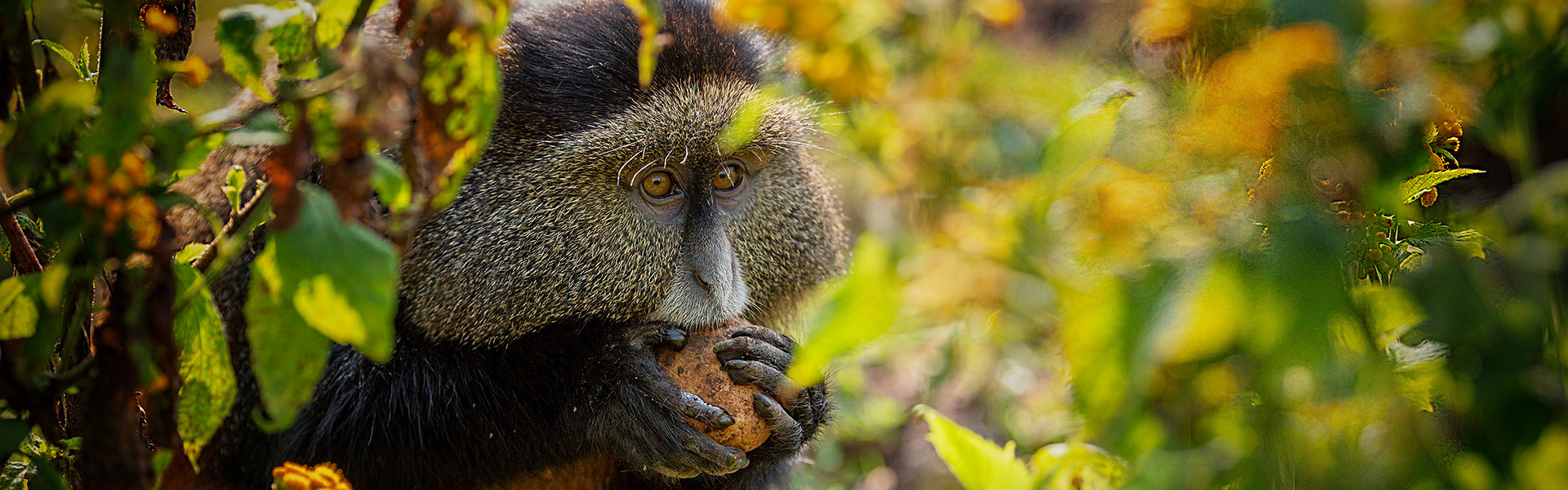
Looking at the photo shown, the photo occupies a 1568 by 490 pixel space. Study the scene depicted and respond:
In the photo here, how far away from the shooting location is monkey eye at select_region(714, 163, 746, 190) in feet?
8.43

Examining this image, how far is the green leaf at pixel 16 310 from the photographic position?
3.71 ft

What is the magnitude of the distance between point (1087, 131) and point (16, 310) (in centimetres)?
136

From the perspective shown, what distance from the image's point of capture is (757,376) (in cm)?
220

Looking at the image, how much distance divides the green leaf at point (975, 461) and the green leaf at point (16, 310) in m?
1.40

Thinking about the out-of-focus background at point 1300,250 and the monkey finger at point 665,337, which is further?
the monkey finger at point 665,337

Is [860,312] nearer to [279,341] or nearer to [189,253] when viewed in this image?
[279,341]

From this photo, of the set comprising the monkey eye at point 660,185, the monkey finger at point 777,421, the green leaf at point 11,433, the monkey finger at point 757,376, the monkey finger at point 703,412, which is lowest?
the monkey finger at point 777,421

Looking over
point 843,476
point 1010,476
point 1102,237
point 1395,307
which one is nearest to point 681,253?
point 1010,476

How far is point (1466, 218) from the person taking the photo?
1114mm

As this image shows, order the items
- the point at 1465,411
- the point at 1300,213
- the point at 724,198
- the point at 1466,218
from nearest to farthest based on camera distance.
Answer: the point at 1300,213 < the point at 1465,411 < the point at 1466,218 < the point at 724,198

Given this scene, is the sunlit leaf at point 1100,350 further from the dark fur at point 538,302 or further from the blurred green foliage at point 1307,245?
the dark fur at point 538,302

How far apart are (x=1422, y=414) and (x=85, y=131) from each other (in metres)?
1.52

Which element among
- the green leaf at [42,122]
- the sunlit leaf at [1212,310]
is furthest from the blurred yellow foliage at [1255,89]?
the green leaf at [42,122]

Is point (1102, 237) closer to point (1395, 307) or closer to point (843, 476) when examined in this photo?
point (1395, 307)
